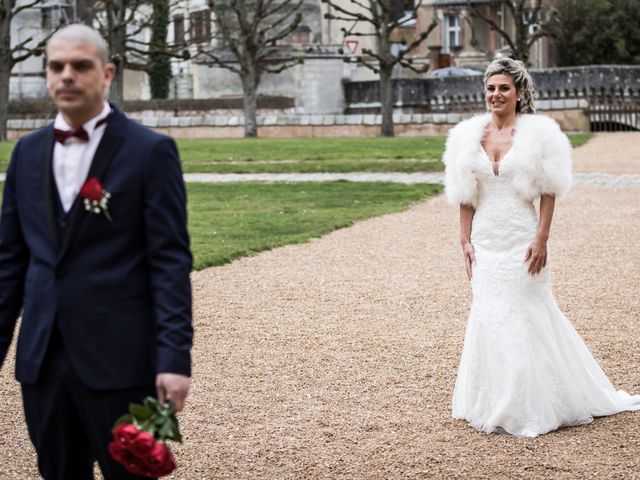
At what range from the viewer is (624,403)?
694 centimetres

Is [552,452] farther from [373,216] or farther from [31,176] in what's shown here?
[373,216]

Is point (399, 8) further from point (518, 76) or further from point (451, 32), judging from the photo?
point (518, 76)

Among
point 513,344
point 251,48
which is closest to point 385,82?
point 251,48

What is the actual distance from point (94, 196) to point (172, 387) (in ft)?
1.79

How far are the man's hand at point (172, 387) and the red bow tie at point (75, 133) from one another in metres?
0.68

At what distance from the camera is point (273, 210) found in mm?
18531

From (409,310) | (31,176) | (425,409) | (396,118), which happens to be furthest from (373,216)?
(396,118)

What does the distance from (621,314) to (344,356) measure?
248cm

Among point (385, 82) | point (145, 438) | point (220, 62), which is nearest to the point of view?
point (145, 438)

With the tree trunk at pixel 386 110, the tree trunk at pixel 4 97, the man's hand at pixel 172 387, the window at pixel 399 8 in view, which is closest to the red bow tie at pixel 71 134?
the man's hand at pixel 172 387

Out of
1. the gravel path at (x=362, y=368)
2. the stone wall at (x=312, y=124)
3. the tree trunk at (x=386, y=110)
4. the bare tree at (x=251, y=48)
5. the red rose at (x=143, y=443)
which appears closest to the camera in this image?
the red rose at (x=143, y=443)

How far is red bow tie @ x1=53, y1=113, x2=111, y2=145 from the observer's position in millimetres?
3727

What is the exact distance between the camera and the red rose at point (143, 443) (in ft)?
11.3

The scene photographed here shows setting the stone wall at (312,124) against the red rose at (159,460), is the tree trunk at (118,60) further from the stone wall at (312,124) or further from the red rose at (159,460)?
the red rose at (159,460)
